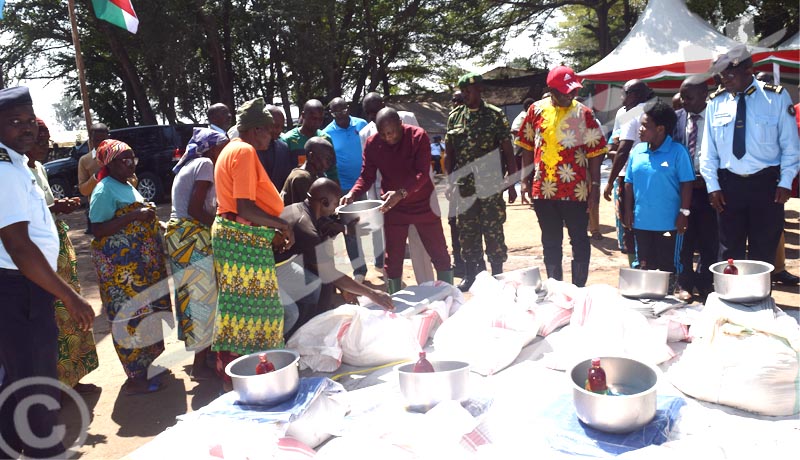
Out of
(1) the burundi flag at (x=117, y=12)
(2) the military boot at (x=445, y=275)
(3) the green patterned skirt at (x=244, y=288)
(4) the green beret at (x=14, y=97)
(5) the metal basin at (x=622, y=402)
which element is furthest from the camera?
(1) the burundi flag at (x=117, y=12)

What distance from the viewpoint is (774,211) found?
379 centimetres

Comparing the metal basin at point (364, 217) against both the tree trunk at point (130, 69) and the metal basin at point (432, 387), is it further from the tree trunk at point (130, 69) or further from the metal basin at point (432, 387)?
the tree trunk at point (130, 69)

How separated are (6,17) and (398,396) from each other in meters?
18.3

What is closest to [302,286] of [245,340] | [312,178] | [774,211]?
[245,340]

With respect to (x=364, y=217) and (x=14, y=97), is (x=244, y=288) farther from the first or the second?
(x=14, y=97)

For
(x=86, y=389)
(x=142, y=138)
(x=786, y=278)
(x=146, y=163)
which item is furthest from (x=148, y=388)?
(x=142, y=138)

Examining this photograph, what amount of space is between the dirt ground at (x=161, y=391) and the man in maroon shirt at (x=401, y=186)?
116 cm

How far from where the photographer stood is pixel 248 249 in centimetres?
316

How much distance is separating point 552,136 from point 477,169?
0.68 metres

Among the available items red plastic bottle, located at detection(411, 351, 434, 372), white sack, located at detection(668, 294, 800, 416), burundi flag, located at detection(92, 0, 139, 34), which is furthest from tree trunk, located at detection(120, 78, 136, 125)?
white sack, located at detection(668, 294, 800, 416)

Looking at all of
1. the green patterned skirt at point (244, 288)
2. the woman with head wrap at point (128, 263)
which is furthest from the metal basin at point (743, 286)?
the woman with head wrap at point (128, 263)

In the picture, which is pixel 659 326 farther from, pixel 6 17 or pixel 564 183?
pixel 6 17

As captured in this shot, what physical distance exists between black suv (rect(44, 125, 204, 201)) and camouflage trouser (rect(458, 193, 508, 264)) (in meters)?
9.11

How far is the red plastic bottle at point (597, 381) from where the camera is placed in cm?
219
